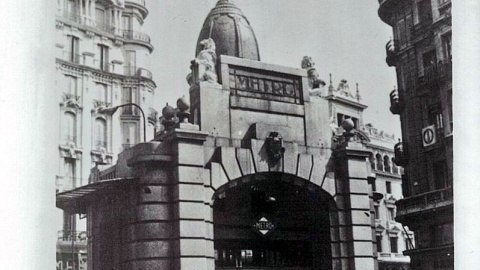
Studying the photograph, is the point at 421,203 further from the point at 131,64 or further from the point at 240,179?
the point at 131,64

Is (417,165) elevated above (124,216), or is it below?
above

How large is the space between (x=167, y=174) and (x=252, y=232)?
4.78 ft

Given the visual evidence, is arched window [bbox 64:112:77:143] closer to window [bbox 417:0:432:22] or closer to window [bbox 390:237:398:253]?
window [bbox 417:0:432:22]

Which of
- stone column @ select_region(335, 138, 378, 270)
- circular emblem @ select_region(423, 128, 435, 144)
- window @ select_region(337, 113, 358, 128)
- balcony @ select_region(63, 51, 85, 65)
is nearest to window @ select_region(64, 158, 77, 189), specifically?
balcony @ select_region(63, 51, 85, 65)

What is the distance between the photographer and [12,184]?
4863 millimetres

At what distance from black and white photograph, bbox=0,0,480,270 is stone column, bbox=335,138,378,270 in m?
0.02

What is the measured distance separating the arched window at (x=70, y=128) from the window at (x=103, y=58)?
2.63ft

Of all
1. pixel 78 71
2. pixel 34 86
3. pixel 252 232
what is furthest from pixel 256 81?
pixel 34 86

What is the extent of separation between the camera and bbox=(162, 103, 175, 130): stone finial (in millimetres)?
7289

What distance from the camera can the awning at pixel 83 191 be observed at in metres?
7.05

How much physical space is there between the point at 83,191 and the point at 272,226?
235 centimetres

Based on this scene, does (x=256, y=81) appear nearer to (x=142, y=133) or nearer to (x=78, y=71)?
(x=142, y=133)

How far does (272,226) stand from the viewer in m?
8.19

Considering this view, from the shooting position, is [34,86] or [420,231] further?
[420,231]
